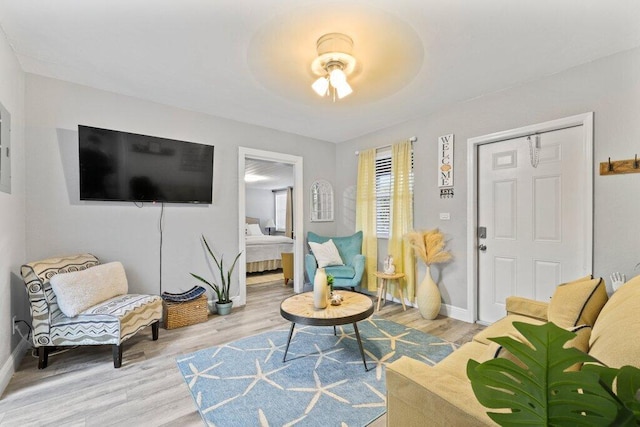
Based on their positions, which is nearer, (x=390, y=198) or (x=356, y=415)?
(x=356, y=415)

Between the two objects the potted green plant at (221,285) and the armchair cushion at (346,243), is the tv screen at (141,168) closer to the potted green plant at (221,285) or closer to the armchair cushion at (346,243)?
the potted green plant at (221,285)

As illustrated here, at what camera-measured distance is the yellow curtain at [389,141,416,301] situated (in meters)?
3.74

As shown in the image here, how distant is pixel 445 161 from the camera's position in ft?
11.2

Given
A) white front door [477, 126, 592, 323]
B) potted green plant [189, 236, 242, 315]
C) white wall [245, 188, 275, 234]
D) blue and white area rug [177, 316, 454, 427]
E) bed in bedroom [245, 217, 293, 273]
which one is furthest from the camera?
white wall [245, 188, 275, 234]

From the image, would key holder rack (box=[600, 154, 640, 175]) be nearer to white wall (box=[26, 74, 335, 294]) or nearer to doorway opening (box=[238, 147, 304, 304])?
doorway opening (box=[238, 147, 304, 304])

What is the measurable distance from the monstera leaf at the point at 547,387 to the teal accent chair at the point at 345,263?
3312mm

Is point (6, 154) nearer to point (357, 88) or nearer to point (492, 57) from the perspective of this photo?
point (357, 88)

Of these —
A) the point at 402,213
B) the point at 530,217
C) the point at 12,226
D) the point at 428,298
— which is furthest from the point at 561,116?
the point at 12,226

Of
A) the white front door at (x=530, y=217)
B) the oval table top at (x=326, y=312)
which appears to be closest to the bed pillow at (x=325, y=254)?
the oval table top at (x=326, y=312)

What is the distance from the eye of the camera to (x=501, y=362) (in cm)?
56

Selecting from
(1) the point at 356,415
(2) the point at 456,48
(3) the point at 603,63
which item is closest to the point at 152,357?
(1) the point at 356,415

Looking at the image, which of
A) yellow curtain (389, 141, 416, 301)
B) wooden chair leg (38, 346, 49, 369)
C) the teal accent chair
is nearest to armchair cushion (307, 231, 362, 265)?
the teal accent chair

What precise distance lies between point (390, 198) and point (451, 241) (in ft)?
3.45

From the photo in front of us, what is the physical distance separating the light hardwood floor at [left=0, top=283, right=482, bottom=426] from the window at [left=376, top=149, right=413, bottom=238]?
1.45 metres
